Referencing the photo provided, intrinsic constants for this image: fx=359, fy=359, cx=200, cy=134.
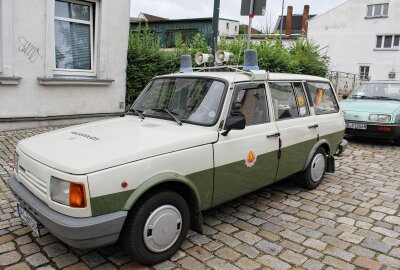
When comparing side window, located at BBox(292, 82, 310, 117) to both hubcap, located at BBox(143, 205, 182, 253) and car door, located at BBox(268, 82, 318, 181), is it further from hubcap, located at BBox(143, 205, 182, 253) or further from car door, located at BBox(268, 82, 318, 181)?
hubcap, located at BBox(143, 205, 182, 253)

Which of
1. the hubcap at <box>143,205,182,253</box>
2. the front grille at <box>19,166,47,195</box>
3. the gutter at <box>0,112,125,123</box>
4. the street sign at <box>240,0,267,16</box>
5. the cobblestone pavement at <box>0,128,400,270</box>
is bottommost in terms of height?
the cobblestone pavement at <box>0,128,400,270</box>

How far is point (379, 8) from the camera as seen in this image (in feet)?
107

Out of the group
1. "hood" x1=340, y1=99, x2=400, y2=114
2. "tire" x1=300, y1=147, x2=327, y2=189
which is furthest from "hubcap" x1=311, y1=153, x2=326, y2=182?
"hood" x1=340, y1=99, x2=400, y2=114

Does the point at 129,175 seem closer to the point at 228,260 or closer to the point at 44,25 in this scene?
the point at 228,260

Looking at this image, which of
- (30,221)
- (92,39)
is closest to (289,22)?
(92,39)

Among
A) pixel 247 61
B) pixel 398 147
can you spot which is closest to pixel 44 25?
pixel 247 61

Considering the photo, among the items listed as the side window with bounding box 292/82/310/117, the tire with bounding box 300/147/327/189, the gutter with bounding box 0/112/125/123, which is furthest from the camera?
the gutter with bounding box 0/112/125/123

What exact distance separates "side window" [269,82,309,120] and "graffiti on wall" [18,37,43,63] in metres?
6.22

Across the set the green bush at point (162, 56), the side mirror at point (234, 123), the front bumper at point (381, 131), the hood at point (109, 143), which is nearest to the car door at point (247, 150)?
the side mirror at point (234, 123)

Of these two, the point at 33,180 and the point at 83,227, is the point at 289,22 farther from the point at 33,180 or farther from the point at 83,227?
the point at 83,227

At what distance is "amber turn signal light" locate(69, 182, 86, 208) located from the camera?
2.79 metres

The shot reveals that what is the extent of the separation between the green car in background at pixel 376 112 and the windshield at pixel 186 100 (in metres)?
6.26

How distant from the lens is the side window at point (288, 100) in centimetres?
469

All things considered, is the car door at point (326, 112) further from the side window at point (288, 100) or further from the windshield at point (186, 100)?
the windshield at point (186, 100)
